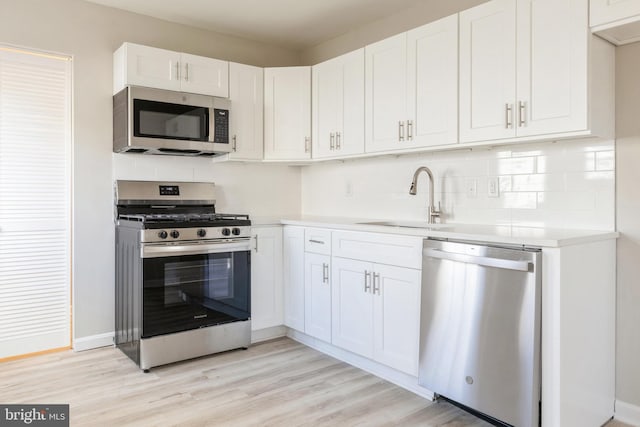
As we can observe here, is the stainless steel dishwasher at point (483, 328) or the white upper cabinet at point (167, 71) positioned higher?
the white upper cabinet at point (167, 71)

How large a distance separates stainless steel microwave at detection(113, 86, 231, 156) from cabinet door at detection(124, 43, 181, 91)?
2.8 inches

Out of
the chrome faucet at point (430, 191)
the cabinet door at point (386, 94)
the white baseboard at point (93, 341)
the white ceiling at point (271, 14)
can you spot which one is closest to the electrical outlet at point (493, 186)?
the chrome faucet at point (430, 191)

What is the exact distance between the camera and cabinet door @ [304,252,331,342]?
3125 millimetres

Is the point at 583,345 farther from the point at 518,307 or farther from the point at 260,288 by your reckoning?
the point at 260,288

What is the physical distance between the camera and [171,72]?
3.26 meters

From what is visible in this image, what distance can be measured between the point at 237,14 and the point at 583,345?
3125mm

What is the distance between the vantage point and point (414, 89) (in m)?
2.84

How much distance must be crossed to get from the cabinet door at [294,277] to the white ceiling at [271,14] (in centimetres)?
163

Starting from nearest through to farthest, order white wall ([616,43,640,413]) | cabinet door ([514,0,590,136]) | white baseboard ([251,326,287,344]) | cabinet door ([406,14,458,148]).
A: cabinet door ([514,0,590,136])
white wall ([616,43,640,413])
cabinet door ([406,14,458,148])
white baseboard ([251,326,287,344])

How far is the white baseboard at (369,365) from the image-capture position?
2582mm

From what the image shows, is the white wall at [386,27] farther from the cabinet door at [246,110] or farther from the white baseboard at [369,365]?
the white baseboard at [369,365]

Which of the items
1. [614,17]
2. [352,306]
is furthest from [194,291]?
[614,17]

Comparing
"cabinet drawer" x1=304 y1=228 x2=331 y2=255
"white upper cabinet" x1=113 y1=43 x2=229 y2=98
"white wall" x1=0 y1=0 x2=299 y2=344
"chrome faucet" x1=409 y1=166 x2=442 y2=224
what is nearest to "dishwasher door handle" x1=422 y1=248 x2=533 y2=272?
"chrome faucet" x1=409 y1=166 x2=442 y2=224

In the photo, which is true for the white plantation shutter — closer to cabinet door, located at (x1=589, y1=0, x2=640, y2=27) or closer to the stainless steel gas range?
the stainless steel gas range
